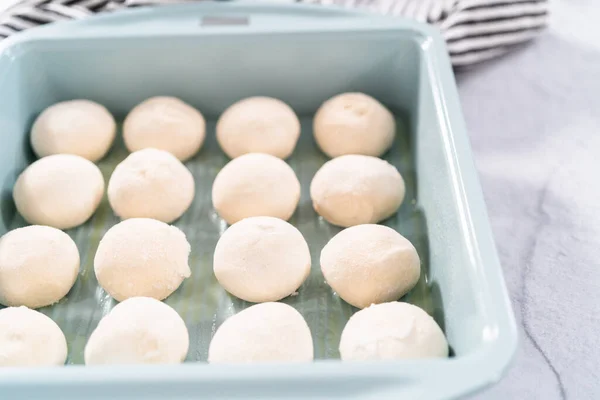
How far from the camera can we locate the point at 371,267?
0.85 meters

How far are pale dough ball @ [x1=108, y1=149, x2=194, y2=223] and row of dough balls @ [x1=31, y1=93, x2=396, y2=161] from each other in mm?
78

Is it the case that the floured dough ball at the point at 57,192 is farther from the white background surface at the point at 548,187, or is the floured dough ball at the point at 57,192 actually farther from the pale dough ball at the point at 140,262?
the white background surface at the point at 548,187

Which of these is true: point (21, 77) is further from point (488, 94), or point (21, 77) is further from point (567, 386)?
point (567, 386)

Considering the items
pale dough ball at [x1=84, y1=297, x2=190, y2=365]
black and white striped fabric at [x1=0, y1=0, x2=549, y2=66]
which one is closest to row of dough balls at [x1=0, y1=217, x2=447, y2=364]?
pale dough ball at [x1=84, y1=297, x2=190, y2=365]

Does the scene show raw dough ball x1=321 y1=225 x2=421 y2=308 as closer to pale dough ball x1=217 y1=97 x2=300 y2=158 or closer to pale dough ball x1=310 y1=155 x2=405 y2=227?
pale dough ball x1=310 y1=155 x2=405 y2=227

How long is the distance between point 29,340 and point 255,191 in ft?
1.17

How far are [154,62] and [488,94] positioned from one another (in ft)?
1.88

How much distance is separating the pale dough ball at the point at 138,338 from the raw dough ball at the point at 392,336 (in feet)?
0.65

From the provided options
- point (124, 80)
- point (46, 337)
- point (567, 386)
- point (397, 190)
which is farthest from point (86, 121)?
point (567, 386)

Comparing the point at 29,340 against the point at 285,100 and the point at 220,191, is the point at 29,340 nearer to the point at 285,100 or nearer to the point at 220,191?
the point at 220,191

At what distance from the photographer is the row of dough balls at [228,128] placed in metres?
1.05

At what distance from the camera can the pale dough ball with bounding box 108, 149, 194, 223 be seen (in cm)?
97

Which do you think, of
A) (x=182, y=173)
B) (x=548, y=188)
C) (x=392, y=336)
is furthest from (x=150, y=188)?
(x=548, y=188)

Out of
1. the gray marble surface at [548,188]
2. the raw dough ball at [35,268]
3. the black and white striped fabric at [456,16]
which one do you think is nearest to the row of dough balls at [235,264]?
the raw dough ball at [35,268]
